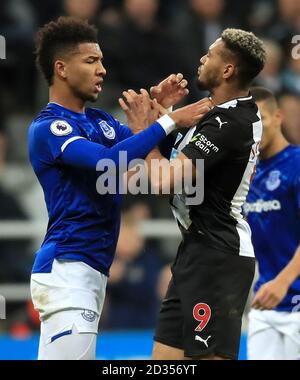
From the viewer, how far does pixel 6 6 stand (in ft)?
32.1

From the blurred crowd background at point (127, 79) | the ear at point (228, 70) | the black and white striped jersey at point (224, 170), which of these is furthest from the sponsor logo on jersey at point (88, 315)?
the blurred crowd background at point (127, 79)

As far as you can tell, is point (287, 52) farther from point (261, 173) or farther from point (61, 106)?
point (61, 106)

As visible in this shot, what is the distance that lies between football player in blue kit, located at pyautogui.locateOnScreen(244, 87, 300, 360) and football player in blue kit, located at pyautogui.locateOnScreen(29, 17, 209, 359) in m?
1.28

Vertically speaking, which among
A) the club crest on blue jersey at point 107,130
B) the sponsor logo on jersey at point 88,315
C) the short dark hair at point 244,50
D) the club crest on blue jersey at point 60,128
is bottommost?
the sponsor logo on jersey at point 88,315

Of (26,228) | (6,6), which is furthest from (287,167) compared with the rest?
(6,6)

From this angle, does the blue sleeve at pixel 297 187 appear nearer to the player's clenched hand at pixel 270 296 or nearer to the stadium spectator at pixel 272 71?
the player's clenched hand at pixel 270 296

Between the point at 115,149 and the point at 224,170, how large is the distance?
1.76 feet

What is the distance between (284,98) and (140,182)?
3922mm

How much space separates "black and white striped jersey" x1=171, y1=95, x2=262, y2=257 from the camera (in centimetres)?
493

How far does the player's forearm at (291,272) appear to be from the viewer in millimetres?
5637

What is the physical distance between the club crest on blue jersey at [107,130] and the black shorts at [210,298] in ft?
2.10

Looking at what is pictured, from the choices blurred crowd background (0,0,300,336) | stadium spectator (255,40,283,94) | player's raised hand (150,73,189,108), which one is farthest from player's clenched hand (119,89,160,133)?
stadium spectator (255,40,283,94)

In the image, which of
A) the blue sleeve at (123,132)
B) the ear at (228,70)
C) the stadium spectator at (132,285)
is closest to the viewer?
the ear at (228,70)

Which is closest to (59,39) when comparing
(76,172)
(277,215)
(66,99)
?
(66,99)
